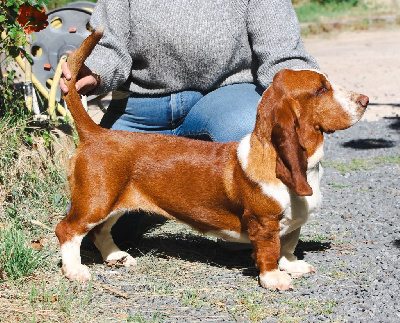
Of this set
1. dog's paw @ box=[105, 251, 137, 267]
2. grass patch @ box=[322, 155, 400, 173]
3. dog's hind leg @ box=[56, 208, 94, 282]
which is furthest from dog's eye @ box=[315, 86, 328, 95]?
grass patch @ box=[322, 155, 400, 173]

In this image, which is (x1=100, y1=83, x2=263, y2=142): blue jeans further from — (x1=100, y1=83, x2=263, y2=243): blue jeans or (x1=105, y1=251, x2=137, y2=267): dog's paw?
(x1=105, y1=251, x2=137, y2=267): dog's paw

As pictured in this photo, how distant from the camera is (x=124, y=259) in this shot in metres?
3.85

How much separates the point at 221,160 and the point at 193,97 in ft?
2.92

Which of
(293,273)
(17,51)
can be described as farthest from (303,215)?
(17,51)

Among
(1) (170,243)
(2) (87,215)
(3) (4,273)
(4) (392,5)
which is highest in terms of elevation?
(2) (87,215)

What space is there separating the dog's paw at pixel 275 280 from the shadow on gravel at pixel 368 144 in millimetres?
3528

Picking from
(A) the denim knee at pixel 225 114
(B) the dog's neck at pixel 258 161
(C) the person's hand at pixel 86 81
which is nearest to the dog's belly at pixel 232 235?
(B) the dog's neck at pixel 258 161

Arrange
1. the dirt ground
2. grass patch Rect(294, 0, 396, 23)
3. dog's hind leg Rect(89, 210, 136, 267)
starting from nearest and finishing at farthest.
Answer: dog's hind leg Rect(89, 210, 136, 267), the dirt ground, grass patch Rect(294, 0, 396, 23)

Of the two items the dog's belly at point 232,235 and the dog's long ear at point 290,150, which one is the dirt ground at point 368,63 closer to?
the dog's belly at point 232,235

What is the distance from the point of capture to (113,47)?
3949 millimetres

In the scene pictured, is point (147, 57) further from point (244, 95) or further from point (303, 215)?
point (303, 215)

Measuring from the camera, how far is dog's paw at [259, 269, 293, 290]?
11.0ft

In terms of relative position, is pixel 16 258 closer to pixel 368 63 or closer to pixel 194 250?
pixel 194 250

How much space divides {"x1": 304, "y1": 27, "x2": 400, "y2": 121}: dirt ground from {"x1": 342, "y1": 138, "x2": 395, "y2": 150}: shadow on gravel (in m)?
1.17
